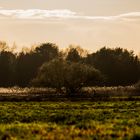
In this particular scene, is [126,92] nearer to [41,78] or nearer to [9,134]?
[41,78]

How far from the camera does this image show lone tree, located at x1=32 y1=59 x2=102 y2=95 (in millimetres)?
87500

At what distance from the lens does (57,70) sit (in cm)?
9106

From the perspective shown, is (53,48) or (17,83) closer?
(17,83)

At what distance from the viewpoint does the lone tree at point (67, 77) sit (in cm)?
8750

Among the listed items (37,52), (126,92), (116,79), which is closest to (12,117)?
(126,92)

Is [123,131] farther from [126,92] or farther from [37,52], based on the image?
[37,52]

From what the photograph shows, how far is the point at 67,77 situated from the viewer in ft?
292

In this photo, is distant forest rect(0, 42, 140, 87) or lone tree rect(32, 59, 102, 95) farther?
distant forest rect(0, 42, 140, 87)

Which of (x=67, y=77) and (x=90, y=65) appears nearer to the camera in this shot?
(x=67, y=77)

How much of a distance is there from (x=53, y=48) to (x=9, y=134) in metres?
135

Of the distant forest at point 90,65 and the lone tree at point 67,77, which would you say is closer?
the lone tree at point 67,77

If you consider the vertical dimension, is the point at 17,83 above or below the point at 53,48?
below

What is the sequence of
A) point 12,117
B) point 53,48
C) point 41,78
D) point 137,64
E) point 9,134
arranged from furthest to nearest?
point 53,48 < point 137,64 < point 41,78 < point 12,117 < point 9,134

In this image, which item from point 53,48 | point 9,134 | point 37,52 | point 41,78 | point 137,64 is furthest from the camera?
point 53,48
